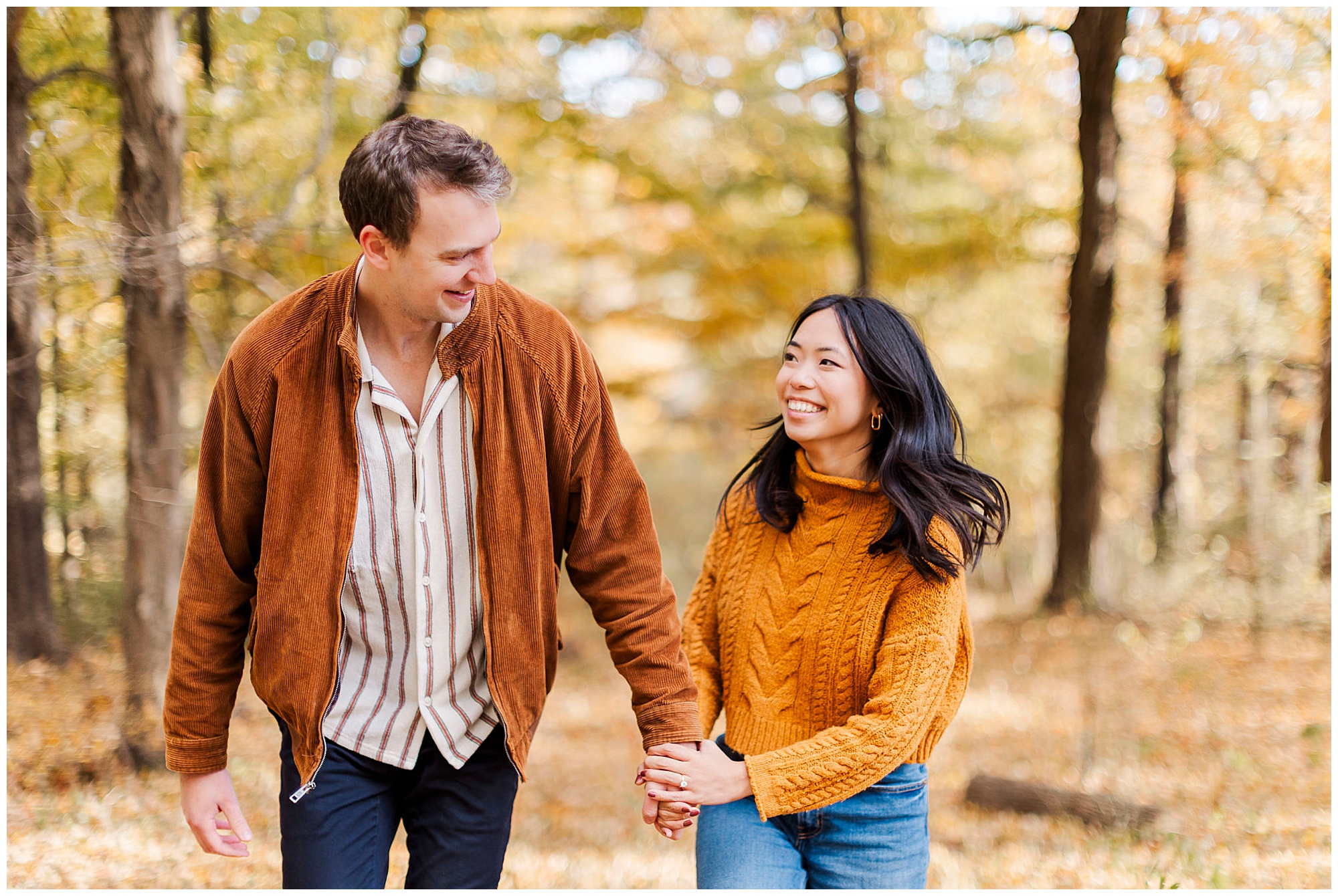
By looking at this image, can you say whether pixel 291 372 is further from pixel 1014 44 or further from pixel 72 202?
pixel 1014 44

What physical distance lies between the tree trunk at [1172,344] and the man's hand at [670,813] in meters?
6.70

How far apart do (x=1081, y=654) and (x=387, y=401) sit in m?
6.57

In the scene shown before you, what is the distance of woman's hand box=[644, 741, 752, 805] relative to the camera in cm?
215

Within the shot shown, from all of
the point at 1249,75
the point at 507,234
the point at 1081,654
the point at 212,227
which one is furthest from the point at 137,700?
the point at 1249,75

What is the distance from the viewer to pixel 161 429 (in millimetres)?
4703

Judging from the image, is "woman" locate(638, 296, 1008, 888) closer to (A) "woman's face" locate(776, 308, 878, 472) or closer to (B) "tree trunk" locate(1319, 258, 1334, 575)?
(A) "woman's face" locate(776, 308, 878, 472)

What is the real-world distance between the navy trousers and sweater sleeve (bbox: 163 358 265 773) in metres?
0.17

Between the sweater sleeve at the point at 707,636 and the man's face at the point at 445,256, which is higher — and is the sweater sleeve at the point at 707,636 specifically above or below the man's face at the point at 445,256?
below

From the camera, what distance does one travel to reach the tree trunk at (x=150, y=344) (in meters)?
4.51

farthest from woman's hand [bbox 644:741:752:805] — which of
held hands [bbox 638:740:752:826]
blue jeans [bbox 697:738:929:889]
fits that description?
blue jeans [bbox 697:738:929:889]

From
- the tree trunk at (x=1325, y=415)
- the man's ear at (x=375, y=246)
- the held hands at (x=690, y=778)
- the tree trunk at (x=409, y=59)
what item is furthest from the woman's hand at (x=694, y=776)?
the tree trunk at (x=1325, y=415)

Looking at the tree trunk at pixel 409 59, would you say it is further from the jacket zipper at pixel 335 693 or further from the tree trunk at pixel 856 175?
the jacket zipper at pixel 335 693

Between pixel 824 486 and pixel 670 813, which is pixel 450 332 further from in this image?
pixel 670 813

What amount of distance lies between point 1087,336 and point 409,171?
7263 millimetres
